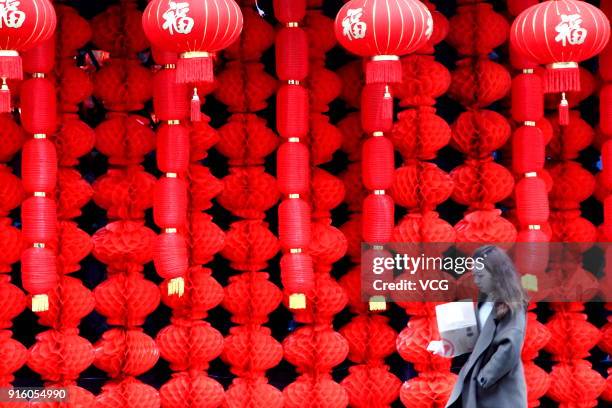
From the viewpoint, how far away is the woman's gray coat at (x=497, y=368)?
580 cm

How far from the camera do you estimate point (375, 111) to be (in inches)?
264

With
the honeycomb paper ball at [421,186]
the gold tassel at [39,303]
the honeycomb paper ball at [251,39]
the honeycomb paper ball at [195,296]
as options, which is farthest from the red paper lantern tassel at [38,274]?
the honeycomb paper ball at [421,186]

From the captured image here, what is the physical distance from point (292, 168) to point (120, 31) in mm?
1223

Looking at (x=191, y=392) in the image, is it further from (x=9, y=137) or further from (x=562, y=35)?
(x=562, y=35)

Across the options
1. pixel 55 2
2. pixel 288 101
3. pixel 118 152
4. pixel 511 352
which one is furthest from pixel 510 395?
pixel 55 2

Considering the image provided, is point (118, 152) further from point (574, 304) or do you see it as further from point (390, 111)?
point (574, 304)

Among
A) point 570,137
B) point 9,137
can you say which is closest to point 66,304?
point 9,137

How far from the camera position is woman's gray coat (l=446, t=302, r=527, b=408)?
19.0 ft

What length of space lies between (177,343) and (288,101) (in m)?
1.42

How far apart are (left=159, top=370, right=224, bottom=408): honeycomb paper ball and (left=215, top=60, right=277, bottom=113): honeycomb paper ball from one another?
148cm

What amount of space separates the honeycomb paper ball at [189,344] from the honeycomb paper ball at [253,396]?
0.22 metres

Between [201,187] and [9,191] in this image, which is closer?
[9,191]

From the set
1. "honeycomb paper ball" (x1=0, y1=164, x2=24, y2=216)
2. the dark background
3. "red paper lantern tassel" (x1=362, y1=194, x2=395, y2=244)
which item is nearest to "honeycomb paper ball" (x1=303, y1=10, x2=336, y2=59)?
the dark background

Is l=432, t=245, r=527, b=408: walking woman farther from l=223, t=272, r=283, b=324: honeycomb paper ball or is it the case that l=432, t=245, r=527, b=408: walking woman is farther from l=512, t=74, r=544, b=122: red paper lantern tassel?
l=223, t=272, r=283, b=324: honeycomb paper ball
